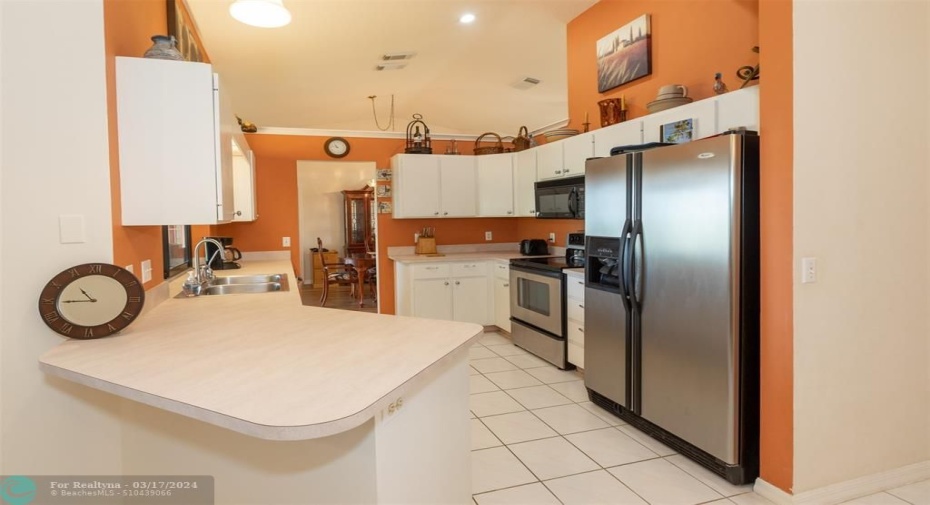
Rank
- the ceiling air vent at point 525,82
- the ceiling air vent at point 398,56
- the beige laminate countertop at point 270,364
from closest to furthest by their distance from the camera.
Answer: the beige laminate countertop at point 270,364 < the ceiling air vent at point 398,56 < the ceiling air vent at point 525,82

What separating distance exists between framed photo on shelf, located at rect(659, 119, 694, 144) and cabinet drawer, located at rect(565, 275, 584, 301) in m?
1.13

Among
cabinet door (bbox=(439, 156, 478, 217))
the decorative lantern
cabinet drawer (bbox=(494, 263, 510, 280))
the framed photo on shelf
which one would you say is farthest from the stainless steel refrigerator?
the decorative lantern

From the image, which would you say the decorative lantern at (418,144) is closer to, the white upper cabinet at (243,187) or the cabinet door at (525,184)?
the cabinet door at (525,184)

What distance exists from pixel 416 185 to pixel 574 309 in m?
2.41

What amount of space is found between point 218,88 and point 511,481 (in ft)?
7.15

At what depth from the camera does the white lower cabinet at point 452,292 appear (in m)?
5.28

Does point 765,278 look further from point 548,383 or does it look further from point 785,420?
point 548,383

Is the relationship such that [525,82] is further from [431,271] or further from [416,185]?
[431,271]

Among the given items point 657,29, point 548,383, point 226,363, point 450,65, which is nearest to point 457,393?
point 226,363

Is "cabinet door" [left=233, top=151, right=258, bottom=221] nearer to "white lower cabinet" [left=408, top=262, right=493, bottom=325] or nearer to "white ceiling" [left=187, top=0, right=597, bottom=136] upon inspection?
"white ceiling" [left=187, top=0, right=597, bottom=136]

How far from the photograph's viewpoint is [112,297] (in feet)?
5.97

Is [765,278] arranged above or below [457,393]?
above

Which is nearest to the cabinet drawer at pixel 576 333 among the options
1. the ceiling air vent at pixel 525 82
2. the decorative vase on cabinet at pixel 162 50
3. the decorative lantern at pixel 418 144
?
the decorative lantern at pixel 418 144

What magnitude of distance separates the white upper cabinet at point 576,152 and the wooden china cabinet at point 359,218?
247 inches
